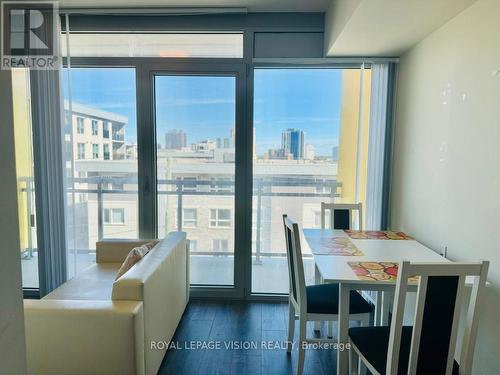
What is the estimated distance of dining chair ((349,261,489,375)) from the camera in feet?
4.19

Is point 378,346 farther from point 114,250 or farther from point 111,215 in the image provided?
point 111,215

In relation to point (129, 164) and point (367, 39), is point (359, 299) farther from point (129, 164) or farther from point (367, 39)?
point (129, 164)

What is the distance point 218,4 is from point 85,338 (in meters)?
2.65

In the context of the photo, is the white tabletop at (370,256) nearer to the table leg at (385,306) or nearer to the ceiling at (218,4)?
the table leg at (385,306)

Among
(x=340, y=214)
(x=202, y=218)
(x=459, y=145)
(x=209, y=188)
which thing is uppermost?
(x=459, y=145)

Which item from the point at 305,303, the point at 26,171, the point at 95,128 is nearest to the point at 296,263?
the point at 305,303

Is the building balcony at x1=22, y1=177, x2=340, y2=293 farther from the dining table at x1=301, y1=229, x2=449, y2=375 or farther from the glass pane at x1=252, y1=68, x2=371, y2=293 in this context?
the dining table at x1=301, y1=229, x2=449, y2=375

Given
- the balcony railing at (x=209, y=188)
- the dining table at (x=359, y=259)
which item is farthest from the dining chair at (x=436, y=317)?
the balcony railing at (x=209, y=188)

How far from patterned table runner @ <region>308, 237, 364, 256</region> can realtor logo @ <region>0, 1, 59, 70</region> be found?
2.77m

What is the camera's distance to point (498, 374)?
1.66 m

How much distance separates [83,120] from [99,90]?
329mm

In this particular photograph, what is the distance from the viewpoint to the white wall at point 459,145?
171 centimetres

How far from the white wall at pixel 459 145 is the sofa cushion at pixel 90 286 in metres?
2.30

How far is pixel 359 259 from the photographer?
6.41ft
